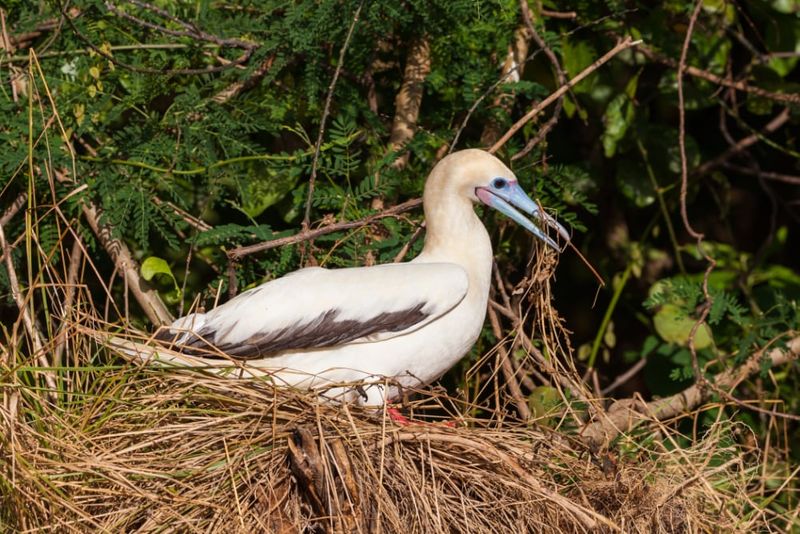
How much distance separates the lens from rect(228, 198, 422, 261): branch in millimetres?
3709

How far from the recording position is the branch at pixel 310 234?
3.71 meters

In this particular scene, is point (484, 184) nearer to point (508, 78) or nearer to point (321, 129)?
point (321, 129)

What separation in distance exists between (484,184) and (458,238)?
0.19m

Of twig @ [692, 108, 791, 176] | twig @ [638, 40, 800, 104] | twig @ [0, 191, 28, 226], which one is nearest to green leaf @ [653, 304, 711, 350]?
twig @ [692, 108, 791, 176]

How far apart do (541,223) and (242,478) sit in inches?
54.9

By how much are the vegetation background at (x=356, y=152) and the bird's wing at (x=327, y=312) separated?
220mm

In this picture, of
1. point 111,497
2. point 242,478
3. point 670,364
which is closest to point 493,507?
point 242,478

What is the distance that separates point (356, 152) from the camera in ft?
14.1

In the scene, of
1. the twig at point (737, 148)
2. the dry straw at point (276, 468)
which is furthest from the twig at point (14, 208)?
the twig at point (737, 148)

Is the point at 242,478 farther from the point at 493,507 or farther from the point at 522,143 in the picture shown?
the point at 522,143

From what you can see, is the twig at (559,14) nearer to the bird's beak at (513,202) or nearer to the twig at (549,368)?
the bird's beak at (513,202)

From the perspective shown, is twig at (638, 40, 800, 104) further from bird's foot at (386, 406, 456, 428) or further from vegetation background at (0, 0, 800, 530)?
bird's foot at (386, 406, 456, 428)

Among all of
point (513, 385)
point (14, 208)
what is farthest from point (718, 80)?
point (14, 208)

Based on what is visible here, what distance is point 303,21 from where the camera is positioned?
13.5 ft
